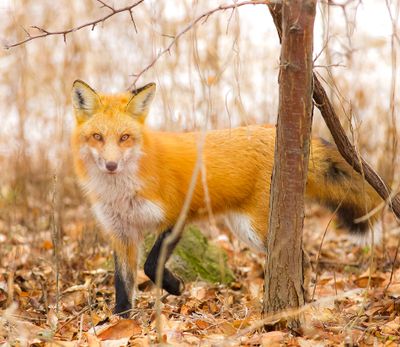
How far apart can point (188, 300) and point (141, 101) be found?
152 cm

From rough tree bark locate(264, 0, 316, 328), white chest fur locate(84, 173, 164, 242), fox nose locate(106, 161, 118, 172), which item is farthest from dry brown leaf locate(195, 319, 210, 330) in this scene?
fox nose locate(106, 161, 118, 172)

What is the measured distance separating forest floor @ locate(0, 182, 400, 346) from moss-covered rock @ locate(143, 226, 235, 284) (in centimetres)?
19

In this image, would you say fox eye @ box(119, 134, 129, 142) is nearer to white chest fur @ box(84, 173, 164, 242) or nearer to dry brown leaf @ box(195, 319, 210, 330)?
white chest fur @ box(84, 173, 164, 242)

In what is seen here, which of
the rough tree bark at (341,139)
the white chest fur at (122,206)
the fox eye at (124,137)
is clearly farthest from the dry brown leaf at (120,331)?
the rough tree bark at (341,139)

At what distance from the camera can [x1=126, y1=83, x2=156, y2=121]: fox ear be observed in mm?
4133

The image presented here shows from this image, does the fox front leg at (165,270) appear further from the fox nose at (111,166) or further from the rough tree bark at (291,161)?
the rough tree bark at (291,161)

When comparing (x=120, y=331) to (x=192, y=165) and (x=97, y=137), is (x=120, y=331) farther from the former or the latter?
(x=192, y=165)

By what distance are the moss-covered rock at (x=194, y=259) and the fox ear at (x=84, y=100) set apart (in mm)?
1623

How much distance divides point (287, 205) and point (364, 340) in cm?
78

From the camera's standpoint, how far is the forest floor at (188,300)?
294cm

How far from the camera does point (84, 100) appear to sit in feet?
13.6

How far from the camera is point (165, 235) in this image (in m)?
4.24

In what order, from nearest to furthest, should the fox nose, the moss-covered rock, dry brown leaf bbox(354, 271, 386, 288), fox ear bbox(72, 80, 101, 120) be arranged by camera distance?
the fox nose, fox ear bbox(72, 80, 101, 120), dry brown leaf bbox(354, 271, 386, 288), the moss-covered rock

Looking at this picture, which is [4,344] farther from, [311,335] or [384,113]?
[384,113]
